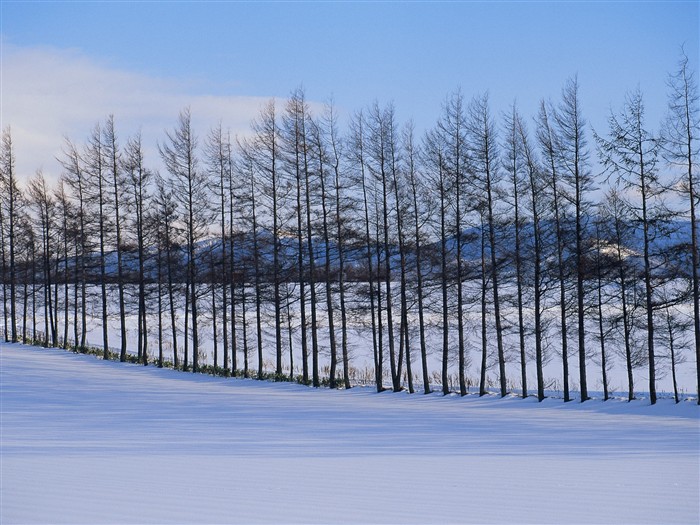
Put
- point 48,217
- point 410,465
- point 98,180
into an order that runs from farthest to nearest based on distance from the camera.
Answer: point 48,217 → point 98,180 → point 410,465

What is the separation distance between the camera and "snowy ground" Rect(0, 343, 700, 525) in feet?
27.5

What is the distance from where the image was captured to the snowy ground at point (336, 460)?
8.38m

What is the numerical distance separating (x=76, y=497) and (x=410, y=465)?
225 inches

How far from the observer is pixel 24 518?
7.53 m

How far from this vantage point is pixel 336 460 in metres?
12.3

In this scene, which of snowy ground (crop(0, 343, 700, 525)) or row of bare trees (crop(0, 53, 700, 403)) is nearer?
snowy ground (crop(0, 343, 700, 525))

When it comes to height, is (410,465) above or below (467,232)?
below

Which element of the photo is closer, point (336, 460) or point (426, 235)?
point (336, 460)

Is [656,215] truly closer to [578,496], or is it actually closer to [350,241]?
[350,241]

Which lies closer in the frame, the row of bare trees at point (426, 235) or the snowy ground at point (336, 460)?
the snowy ground at point (336, 460)

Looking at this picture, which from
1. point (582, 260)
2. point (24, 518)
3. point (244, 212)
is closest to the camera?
point (24, 518)

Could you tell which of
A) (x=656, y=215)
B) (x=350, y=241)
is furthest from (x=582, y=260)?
(x=350, y=241)

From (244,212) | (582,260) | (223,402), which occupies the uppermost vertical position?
(244,212)

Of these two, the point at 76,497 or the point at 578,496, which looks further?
the point at 578,496
